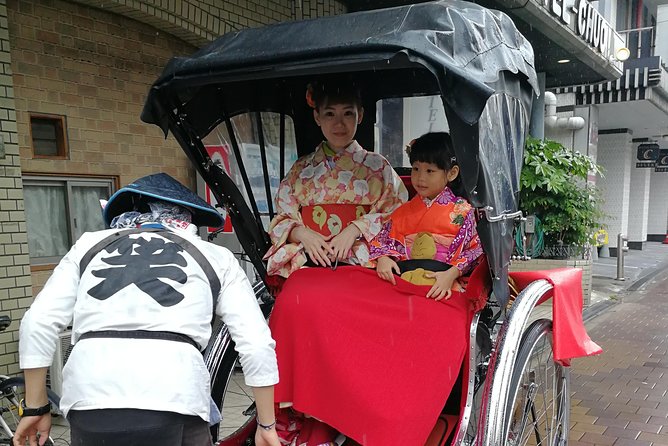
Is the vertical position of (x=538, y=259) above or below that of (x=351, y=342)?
below

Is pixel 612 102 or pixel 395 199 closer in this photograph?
pixel 395 199

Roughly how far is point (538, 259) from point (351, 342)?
6149 mm

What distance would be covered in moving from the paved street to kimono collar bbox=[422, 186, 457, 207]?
6.97 ft

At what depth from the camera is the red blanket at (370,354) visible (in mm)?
2076

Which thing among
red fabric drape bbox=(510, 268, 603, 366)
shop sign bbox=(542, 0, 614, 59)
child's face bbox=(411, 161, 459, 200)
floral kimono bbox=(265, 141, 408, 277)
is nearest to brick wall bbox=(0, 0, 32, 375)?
floral kimono bbox=(265, 141, 408, 277)

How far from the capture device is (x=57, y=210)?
4156 millimetres

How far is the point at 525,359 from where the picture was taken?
93.4 inches

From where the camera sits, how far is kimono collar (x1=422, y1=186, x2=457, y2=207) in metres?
2.49

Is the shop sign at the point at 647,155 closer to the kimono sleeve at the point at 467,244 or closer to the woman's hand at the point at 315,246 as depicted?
the kimono sleeve at the point at 467,244

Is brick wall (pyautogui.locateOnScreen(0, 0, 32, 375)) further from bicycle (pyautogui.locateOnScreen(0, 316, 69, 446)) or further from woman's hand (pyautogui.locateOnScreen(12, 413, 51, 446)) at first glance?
woman's hand (pyautogui.locateOnScreen(12, 413, 51, 446))

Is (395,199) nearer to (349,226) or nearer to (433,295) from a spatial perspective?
(349,226)

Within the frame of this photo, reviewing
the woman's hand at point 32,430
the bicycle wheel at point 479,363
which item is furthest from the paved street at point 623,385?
the woman's hand at point 32,430

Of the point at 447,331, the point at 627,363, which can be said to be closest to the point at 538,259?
the point at 627,363

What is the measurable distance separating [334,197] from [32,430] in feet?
5.25
